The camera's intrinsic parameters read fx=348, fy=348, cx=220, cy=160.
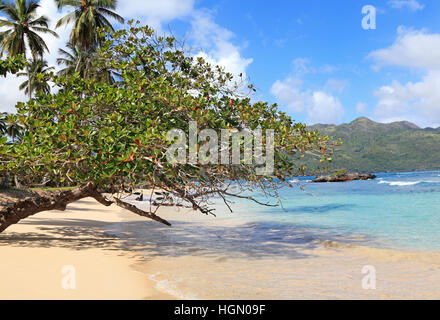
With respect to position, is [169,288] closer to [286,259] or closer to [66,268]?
[66,268]

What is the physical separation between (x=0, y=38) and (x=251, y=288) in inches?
1091

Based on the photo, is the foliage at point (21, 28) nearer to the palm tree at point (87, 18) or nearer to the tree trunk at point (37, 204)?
the palm tree at point (87, 18)

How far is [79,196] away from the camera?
9523 millimetres

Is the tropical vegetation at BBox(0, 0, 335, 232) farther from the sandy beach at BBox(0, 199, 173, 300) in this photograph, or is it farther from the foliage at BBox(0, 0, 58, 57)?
the foliage at BBox(0, 0, 58, 57)

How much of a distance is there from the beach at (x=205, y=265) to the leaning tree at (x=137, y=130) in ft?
5.32

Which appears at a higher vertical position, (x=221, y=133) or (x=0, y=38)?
(x=0, y=38)

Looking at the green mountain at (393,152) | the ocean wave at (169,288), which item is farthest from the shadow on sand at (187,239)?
the green mountain at (393,152)

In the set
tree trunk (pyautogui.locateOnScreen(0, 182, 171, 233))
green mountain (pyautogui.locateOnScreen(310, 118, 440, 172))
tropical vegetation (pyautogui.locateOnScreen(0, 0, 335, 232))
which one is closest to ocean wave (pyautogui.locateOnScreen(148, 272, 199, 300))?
tropical vegetation (pyautogui.locateOnScreen(0, 0, 335, 232))

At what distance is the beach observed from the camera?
5930 mm

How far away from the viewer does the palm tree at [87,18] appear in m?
25.6

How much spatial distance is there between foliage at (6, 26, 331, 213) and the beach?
70.4 inches

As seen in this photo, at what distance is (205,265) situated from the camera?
26.2 ft
